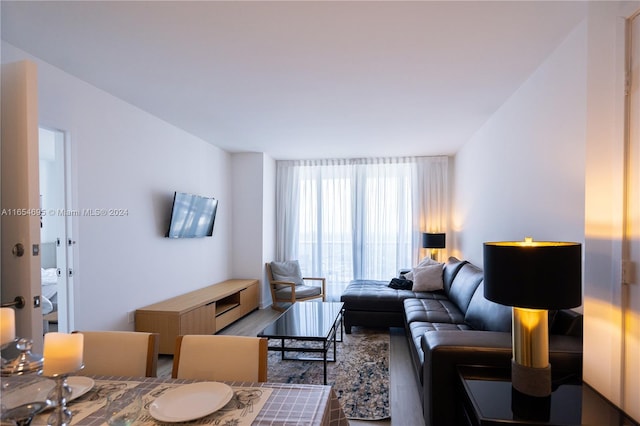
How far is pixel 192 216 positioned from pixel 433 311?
10.2 ft

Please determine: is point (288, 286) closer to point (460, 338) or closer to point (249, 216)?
point (249, 216)

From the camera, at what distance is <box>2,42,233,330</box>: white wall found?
107 inches

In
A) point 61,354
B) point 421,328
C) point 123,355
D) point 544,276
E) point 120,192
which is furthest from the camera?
point 120,192

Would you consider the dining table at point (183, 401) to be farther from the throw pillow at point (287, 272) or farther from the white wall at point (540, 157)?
the throw pillow at point (287, 272)

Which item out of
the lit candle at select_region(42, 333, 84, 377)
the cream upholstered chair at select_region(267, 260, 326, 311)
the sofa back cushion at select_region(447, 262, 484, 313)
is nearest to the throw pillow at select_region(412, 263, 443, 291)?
the sofa back cushion at select_region(447, 262, 484, 313)

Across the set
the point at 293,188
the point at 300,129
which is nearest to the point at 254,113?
the point at 300,129

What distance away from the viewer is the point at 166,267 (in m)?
3.90

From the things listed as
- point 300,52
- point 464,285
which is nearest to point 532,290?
point 300,52

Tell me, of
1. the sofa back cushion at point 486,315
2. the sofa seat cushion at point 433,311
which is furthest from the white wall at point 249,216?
the sofa back cushion at point 486,315

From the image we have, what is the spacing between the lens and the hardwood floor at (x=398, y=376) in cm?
230

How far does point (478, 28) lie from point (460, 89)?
0.96 metres

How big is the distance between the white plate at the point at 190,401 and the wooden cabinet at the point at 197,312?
2303 millimetres

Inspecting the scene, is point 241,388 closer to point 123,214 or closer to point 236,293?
point 123,214

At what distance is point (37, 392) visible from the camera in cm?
109
